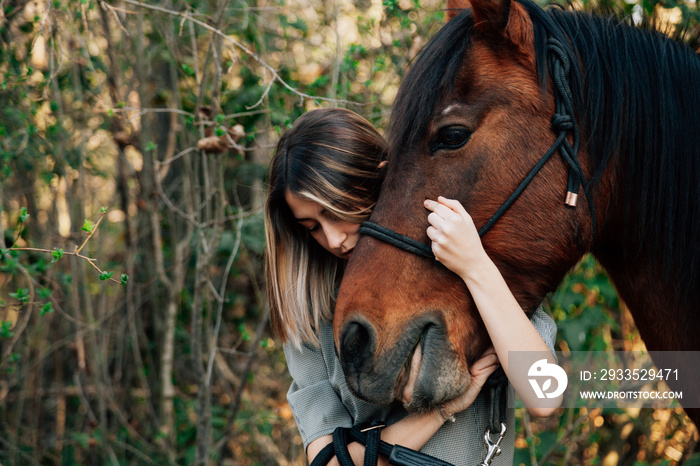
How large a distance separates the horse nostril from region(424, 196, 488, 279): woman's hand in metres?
0.27

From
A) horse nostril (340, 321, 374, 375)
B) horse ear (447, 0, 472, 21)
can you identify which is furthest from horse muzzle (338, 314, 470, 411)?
horse ear (447, 0, 472, 21)

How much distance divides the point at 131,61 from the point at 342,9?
56.6 inches

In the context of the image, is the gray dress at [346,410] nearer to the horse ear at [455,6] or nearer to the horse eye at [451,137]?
the horse eye at [451,137]

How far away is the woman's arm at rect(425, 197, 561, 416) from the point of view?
4.40ft

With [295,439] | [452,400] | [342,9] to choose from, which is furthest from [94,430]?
[342,9]

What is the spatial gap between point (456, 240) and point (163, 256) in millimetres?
3045

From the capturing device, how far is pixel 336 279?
76.9 inches

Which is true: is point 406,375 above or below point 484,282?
below

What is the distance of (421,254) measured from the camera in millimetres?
1404

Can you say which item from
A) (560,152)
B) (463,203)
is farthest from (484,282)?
(560,152)

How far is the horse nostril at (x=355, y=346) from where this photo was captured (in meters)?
1.35

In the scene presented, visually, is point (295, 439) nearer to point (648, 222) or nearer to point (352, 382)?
point (352, 382)

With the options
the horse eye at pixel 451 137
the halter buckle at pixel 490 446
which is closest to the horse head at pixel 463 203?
the horse eye at pixel 451 137

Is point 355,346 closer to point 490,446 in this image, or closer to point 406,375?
point 406,375
